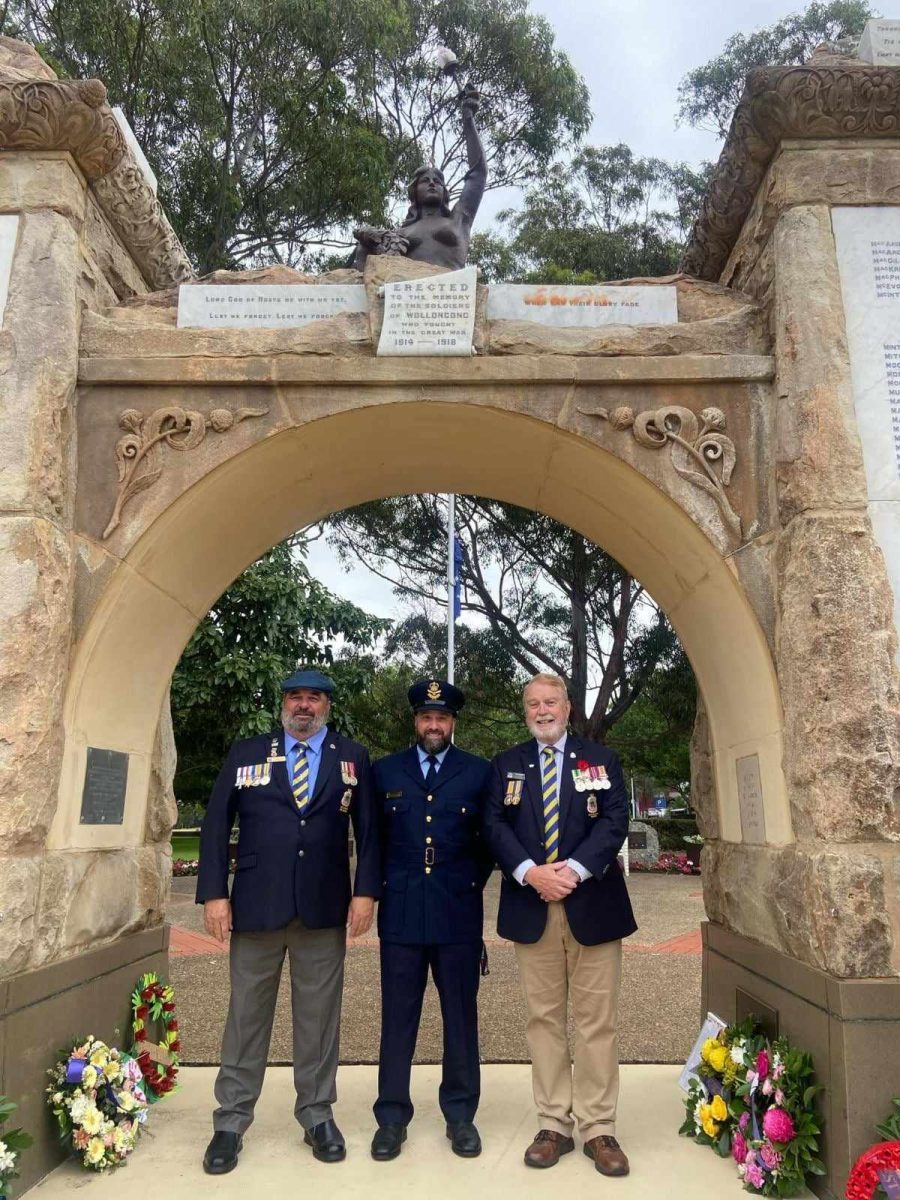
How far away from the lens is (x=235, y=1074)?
11.5 feet

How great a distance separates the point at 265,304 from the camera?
4184mm

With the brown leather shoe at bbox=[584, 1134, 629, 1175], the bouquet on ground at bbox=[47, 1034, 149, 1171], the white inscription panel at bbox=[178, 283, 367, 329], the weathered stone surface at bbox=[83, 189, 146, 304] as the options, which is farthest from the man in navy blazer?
the weathered stone surface at bbox=[83, 189, 146, 304]

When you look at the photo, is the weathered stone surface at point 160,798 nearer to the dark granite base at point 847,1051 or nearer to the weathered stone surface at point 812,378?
the dark granite base at point 847,1051

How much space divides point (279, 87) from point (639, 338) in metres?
10.3

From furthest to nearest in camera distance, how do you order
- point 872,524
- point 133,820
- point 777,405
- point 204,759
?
point 204,759
point 133,820
point 777,405
point 872,524

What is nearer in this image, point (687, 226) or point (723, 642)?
point (723, 642)

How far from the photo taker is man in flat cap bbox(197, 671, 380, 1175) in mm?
3535

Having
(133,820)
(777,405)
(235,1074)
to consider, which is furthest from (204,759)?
(777,405)

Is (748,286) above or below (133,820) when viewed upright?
above

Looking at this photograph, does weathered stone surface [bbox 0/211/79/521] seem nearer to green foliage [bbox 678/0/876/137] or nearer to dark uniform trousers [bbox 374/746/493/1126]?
dark uniform trousers [bbox 374/746/493/1126]

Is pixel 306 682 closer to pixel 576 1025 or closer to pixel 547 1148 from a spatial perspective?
pixel 576 1025

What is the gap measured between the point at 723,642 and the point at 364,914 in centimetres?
187

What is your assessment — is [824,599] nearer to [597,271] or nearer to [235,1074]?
[235,1074]

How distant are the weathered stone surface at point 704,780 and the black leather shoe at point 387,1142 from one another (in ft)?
5.96
